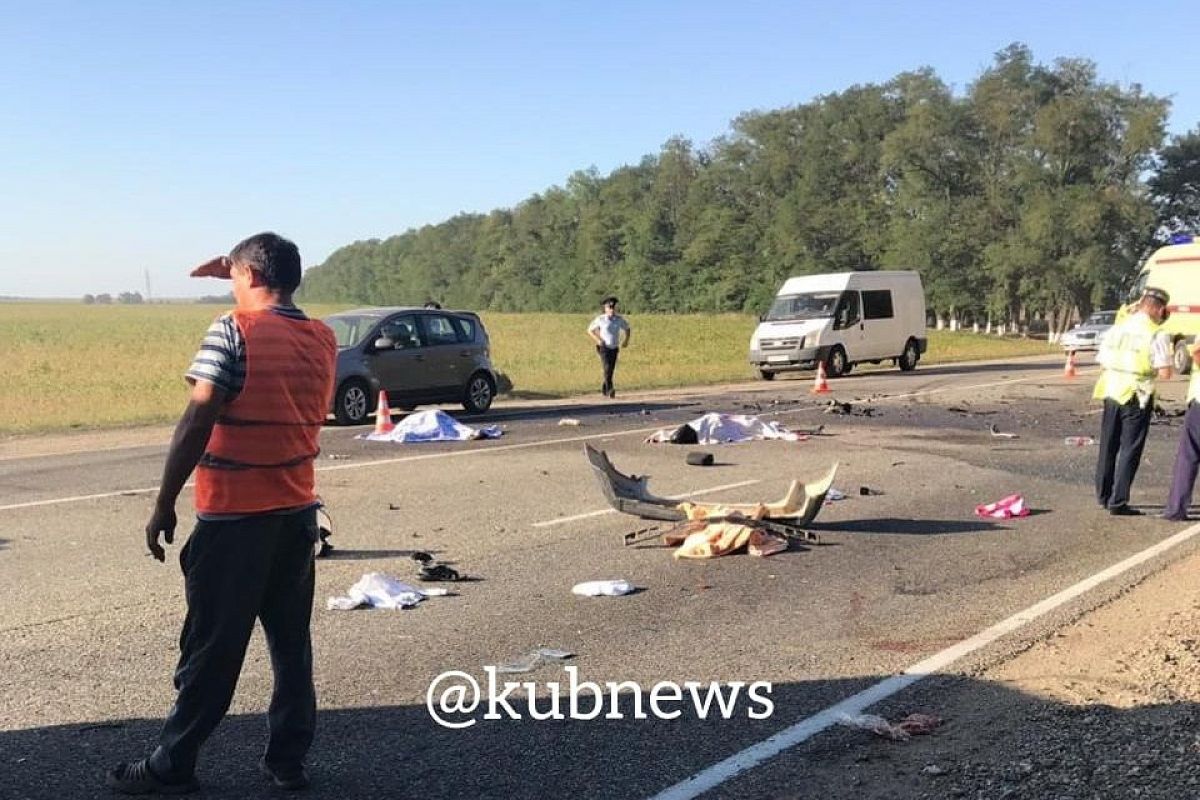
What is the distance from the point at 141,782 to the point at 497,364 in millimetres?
33219

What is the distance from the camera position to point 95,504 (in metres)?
9.77

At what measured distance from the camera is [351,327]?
17.8 metres

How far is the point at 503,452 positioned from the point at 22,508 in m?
5.34

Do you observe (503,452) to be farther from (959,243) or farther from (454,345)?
(959,243)

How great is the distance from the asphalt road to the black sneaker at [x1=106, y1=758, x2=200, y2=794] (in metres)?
0.15

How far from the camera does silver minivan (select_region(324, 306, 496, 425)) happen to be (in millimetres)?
16984

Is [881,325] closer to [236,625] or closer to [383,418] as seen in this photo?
[383,418]

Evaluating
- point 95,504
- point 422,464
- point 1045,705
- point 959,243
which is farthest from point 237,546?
point 959,243

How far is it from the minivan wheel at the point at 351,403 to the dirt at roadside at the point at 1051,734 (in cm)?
1265

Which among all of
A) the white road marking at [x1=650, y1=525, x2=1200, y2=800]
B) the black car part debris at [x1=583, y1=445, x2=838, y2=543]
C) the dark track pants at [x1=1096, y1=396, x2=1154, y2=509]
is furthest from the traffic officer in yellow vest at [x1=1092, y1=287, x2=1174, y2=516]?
the black car part debris at [x1=583, y1=445, x2=838, y2=543]

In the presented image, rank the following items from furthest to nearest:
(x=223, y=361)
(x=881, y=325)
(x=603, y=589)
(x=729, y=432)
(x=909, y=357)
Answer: (x=909, y=357) < (x=881, y=325) < (x=729, y=432) < (x=603, y=589) < (x=223, y=361)

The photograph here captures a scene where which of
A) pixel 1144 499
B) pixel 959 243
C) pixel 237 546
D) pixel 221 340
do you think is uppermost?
pixel 959 243

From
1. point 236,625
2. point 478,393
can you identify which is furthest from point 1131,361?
A: point 478,393

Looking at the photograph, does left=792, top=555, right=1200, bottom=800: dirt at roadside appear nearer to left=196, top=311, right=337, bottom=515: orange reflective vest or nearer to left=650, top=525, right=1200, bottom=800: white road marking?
left=650, top=525, right=1200, bottom=800: white road marking
